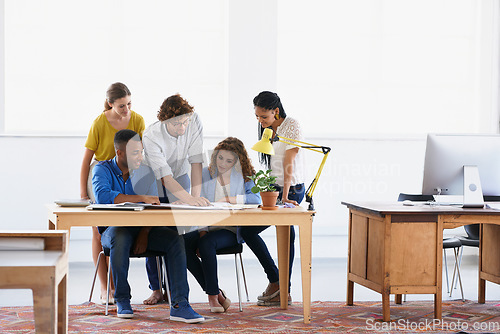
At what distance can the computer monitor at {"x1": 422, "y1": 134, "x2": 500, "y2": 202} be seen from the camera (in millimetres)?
3510

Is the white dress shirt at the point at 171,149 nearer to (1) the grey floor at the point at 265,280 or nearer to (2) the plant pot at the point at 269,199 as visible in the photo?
(2) the plant pot at the point at 269,199

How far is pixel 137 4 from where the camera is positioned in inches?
217

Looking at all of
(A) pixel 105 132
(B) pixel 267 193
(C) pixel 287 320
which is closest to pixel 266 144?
(B) pixel 267 193

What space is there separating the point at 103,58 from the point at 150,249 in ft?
8.06

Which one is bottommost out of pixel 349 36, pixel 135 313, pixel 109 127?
pixel 135 313

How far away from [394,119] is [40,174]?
10.3ft

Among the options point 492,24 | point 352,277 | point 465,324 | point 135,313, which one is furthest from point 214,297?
point 492,24

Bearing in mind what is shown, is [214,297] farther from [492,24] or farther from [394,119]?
[492,24]

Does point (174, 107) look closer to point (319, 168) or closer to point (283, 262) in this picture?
point (319, 168)

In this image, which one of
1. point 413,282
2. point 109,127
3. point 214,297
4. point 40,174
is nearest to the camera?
point 413,282

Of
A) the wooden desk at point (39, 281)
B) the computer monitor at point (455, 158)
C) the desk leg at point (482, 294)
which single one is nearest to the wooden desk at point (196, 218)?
the computer monitor at point (455, 158)

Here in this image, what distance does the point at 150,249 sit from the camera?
354 centimetres

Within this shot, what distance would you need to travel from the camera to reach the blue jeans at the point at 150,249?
3438 millimetres

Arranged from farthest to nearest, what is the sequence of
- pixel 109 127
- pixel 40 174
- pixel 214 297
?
pixel 40 174
pixel 109 127
pixel 214 297
